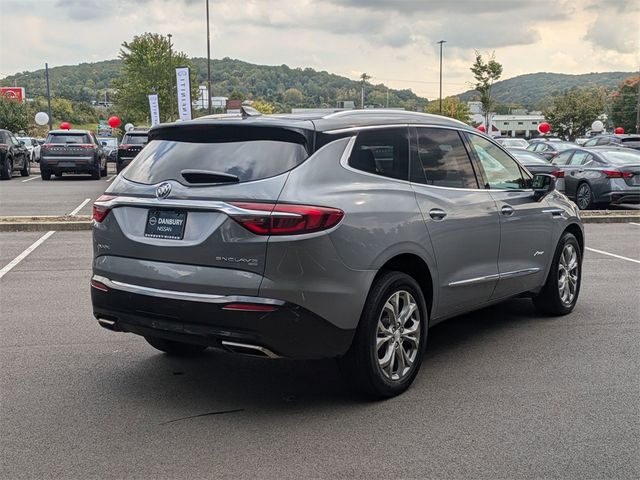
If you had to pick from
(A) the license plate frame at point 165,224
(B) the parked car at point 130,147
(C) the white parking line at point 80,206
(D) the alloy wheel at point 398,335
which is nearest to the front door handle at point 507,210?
(D) the alloy wheel at point 398,335

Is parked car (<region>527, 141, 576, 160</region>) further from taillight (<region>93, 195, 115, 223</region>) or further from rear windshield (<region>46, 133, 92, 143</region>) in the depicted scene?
taillight (<region>93, 195, 115, 223</region>)

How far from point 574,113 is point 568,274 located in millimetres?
70084

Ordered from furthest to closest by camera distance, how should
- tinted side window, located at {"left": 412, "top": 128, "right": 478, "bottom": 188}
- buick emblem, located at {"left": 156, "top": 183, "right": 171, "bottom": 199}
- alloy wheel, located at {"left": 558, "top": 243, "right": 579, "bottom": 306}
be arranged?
1. alloy wheel, located at {"left": 558, "top": 243, "right": 579, "bottom": 306}
2. tinted side window, located at {"left": 412, "top": 128, "right": 478, "bottom": 188}
3. buick emblem, located at {"left": 156, "top": 183, "right": 171, "bottom": 199}

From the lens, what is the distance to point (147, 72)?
71.5m

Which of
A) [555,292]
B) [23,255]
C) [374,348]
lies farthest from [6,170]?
[374,348]

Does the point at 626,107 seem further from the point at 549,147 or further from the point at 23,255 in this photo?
the point at 23,255

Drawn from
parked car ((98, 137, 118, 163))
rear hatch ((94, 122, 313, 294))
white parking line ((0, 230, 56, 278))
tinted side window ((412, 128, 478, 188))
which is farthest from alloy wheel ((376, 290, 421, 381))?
parked car ((98, 137, 118, 163))

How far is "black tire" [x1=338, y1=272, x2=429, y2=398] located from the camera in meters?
4.35

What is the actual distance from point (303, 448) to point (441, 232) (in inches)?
72.7

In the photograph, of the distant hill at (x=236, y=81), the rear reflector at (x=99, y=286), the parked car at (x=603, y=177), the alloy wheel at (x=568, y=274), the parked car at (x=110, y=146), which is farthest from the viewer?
the distant hill at (x=236, y=81)

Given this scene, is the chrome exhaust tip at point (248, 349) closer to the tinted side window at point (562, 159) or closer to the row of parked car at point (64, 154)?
the tinted side window at point (562, 159)

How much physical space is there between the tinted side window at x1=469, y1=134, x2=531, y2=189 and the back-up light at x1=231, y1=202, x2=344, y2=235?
2183mm

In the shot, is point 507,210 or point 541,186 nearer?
point 507,210

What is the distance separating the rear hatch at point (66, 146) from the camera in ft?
83.2
